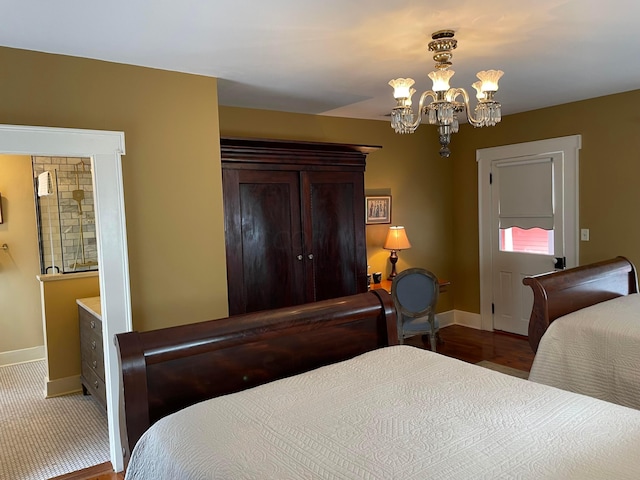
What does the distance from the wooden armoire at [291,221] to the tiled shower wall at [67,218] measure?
215 cm

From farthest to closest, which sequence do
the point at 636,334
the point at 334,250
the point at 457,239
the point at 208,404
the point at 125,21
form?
the point at 457,239, the point at 334,250, the point at 636,334, the point at 125,21, the point at 208,404

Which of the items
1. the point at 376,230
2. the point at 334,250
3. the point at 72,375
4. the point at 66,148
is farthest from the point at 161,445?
the point at 376,230

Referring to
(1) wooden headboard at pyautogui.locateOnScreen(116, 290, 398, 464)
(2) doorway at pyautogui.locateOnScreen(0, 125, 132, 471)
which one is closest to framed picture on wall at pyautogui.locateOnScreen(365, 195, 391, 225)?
(1) wooden headboard at pyautogui.locateOnScreen(116, 290, 398, 464)

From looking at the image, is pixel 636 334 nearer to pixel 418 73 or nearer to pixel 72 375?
pixel 418 73

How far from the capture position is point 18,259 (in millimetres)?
5074

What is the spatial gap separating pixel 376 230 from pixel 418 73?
2.14 m

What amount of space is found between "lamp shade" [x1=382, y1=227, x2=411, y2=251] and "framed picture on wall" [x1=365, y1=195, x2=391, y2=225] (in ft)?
0.65

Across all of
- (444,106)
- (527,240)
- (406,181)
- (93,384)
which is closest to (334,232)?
(406,181)

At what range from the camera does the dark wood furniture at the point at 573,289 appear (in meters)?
3.10

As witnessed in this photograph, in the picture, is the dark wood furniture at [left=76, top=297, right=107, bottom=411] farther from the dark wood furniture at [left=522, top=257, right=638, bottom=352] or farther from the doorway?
the dark wood furniture at [left=522, top=257, right=638, bottom=352]

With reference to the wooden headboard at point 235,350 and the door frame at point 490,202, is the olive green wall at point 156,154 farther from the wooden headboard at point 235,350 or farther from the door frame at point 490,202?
the door frame at point 490,202

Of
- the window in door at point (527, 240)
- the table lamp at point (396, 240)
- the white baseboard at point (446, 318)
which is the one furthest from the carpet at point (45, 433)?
the window in door at point (527, 240)

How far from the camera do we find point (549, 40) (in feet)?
9.09

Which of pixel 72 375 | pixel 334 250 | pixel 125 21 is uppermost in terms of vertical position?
pixel 125 21
